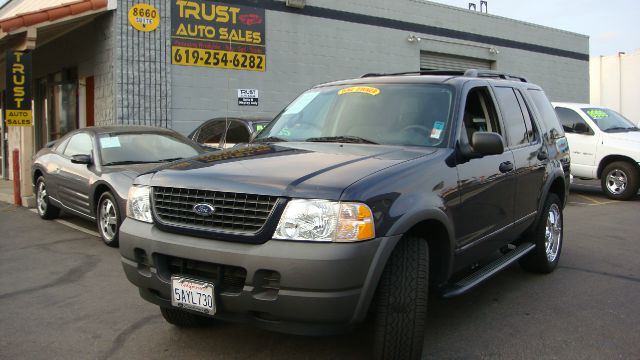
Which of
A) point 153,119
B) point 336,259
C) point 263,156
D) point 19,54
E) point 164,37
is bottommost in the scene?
point 336,259

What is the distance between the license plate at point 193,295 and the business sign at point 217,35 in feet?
32.7

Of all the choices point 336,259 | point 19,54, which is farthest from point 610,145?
point 19,54

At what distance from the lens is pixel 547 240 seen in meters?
5.58

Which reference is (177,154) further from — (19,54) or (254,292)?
(254,292)

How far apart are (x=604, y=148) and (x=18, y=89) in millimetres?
10769

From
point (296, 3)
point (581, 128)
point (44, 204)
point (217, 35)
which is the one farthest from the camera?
point (296, 3)

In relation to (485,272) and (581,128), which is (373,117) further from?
(581,128)

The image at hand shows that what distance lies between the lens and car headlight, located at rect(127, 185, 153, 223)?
3537 mm

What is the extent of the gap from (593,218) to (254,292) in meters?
7.61

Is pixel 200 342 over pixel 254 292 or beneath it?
beneath

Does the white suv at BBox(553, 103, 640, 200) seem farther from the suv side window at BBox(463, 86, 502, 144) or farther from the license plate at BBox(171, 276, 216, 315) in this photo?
the license plate at BBox(171, 276, 216, 315)

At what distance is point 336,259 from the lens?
285cm

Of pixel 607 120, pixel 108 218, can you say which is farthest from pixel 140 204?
pixel 607 120

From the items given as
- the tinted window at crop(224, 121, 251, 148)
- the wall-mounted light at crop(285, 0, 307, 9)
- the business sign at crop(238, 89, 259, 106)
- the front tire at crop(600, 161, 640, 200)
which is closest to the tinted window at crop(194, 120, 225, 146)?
the tinted window at crop(224, 121, 251, 148)
